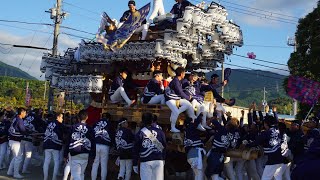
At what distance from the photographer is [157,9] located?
12609 millimetres

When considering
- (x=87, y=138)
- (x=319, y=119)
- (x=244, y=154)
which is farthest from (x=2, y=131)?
(x=319, y=119)

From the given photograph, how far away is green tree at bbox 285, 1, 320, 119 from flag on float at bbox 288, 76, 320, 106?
146 inches

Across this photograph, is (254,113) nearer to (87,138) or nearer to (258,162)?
(258,162)

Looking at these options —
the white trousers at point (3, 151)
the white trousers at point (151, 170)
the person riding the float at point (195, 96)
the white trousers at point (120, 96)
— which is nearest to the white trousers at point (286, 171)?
the person riding the float at point (195, 96)

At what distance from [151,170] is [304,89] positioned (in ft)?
21.6

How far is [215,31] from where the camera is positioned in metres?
11.7

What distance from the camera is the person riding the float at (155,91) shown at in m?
10.7

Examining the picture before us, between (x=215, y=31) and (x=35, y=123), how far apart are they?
610 cm

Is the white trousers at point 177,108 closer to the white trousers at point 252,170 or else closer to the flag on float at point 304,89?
the white trousers at point 252,170

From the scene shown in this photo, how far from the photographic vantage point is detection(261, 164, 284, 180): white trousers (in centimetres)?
899

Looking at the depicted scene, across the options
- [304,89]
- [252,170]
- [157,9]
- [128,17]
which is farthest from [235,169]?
[128,17]

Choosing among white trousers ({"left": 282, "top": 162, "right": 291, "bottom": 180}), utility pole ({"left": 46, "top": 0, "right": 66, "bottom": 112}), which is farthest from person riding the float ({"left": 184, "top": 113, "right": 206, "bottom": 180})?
utility pole ({"left": 46, "top": 0, "right": 66, "bottom": 112})

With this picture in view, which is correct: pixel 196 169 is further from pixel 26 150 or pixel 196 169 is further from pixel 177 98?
pixel 26 150

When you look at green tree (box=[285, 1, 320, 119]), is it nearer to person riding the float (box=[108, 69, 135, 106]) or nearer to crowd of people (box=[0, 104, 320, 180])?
crowd of people (box=[0, 104, 320, 180])
